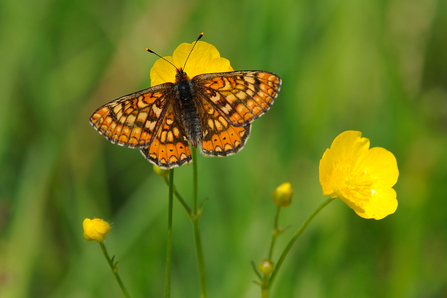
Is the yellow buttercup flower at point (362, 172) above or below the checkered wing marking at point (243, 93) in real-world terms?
below

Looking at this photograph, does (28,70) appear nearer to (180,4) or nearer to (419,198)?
(180,4)

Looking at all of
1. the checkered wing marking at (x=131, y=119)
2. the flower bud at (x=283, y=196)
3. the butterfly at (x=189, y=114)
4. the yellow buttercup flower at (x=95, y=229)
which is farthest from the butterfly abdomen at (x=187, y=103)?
the yellow buttercup flower at (x=95, y=229)

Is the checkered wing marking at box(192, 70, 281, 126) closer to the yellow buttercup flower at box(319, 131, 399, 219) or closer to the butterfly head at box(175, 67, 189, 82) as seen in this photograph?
the butterfly head at box(175, 67, 189, 82)

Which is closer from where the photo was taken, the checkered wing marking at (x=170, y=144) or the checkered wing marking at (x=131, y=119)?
the checkered wing marking at (x=170, y=144)

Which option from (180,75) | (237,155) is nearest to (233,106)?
(180,75)

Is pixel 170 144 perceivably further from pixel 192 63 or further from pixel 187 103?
pixel 192 63

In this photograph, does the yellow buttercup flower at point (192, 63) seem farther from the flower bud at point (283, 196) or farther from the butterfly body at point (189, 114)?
the flower bud at point (283, 196)

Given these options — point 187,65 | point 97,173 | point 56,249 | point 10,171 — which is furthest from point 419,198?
point 10,171
